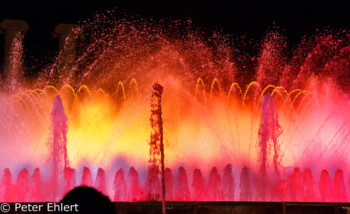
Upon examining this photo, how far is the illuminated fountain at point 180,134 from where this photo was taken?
707 inches

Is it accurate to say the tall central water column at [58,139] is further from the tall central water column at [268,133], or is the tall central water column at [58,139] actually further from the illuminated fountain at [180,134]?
Result: the tall central water column at [268,133]

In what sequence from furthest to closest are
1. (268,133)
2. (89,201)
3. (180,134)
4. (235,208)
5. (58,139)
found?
(180,134), (268,133), (58,139), (235,208), (89,201)

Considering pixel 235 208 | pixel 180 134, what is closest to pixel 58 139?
pixel 180 134

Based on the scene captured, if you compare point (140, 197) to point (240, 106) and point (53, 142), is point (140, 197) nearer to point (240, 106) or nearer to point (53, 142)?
point (53, 142)

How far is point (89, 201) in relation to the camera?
7.58ft

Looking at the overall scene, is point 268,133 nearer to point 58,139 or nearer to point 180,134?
point 180,134

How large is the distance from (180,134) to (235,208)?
39.9 ft

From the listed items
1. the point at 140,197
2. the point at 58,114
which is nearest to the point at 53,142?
the point at 58,114

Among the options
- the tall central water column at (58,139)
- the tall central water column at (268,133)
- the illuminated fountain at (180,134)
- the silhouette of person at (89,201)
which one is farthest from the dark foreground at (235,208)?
the tall central water column at (58,139)

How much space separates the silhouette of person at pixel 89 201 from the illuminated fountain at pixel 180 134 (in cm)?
1468

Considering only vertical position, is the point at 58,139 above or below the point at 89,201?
above

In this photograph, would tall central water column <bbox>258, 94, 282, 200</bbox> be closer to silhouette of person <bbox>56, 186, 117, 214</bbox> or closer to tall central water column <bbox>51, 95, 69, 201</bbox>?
tall central water column <bbox>51, 95, 69, 201</bbox>


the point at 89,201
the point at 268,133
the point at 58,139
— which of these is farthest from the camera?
the point at 268,133

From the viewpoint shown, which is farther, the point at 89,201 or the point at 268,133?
the point at 268,133
